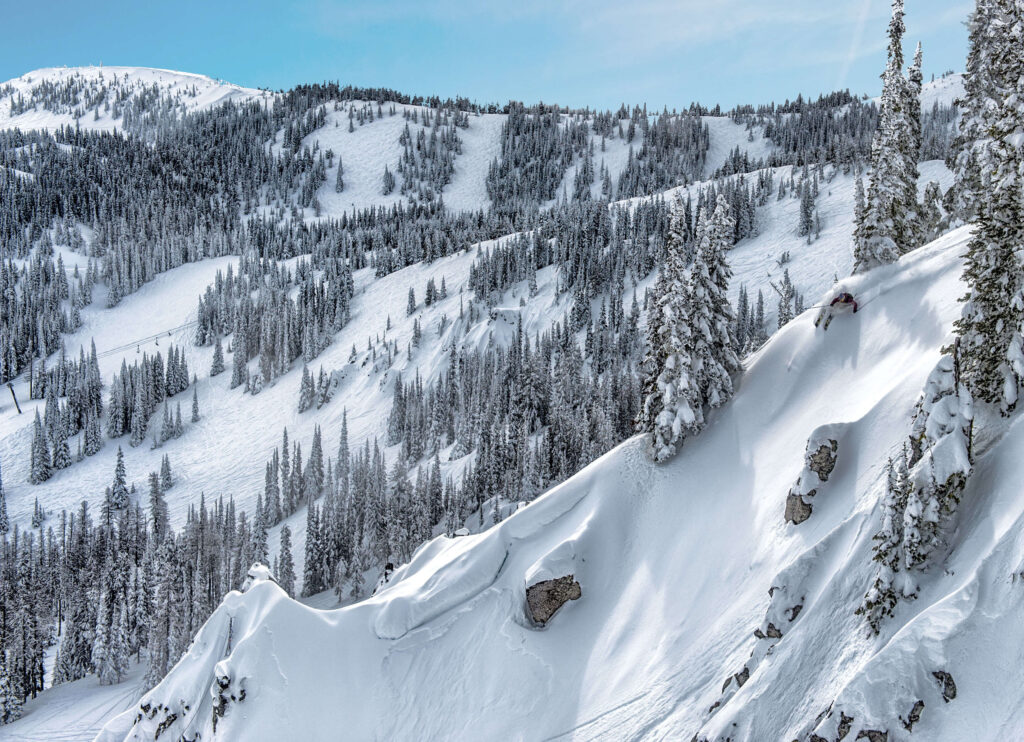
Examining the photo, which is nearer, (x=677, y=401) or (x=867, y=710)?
(x=867, y=710)

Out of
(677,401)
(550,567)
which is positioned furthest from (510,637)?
(677,401)

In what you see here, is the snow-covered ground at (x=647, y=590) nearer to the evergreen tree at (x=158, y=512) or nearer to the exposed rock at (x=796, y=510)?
the exposed rock at (x=796, y=510)

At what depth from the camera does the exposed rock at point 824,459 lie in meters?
25.1

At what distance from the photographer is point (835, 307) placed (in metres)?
33.4

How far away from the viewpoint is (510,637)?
3070cm

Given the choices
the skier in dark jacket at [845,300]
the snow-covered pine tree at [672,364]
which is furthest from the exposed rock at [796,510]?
the skier in dark jacket at [845,300]

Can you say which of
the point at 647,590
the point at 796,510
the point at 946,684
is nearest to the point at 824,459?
the point at 796,510

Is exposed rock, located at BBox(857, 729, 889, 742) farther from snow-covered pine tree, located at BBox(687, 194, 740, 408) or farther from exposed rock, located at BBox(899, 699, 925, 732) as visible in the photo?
snow-covered pine tree, located at BBox(687, 194, 740, 408)

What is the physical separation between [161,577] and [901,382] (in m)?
83.4

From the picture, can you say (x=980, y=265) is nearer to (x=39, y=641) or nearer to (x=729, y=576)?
(x=729, y=576)

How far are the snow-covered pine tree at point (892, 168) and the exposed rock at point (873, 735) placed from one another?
85.2 ft

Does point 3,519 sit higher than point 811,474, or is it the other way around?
point 811,474

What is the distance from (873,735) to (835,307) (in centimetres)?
2326

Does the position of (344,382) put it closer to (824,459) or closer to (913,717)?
(824,459)
